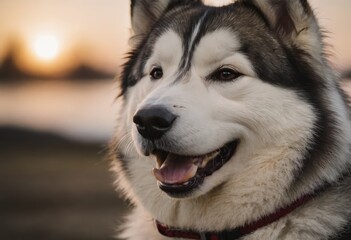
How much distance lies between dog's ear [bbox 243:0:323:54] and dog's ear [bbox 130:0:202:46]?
0.64 meters

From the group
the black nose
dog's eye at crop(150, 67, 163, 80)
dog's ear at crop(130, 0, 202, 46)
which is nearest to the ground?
dog's ear at crop(130, 0, 202, 46)

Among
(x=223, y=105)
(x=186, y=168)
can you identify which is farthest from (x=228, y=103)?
(x=186, y=168)

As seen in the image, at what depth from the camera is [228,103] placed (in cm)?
495

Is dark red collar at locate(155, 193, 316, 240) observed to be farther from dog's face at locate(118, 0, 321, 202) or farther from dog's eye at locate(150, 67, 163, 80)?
dog's eye at locate(150, 67, 163, 80)

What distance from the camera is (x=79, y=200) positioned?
13.3 metres

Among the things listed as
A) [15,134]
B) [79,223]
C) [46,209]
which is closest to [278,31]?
[79,223]

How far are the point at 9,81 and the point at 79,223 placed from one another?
59.9 ft

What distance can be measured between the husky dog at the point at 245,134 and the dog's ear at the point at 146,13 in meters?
0.50

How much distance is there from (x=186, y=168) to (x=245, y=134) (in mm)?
369

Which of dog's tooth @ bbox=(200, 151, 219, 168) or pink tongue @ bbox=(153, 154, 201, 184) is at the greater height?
dog's tooth @ bbox=(200, 151, 219, 168)

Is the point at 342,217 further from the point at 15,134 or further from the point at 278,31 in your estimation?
the point at 15,134

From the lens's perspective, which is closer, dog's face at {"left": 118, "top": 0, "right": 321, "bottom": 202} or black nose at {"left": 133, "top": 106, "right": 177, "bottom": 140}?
black nose at {"left": 133, "top": 106, "right": 177, "bottom": 140}

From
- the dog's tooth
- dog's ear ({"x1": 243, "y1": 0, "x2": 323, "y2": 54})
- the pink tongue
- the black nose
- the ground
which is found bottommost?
the ground

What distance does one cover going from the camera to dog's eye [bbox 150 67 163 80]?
17.4ft
